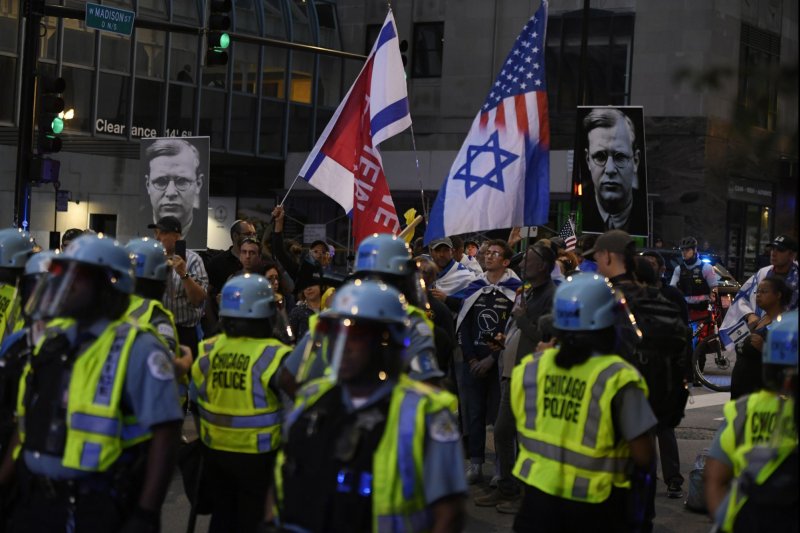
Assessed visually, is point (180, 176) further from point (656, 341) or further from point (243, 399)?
point (243, 399)

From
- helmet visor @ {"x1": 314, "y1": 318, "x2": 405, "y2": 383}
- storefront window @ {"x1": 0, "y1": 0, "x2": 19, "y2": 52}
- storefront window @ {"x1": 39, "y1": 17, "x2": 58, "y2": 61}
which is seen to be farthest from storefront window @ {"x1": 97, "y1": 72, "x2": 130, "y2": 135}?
helmet visor @ {"x1": 314, "y1": 318, "x2": 405, "y2": 383}

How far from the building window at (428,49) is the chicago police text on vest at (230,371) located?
1274 inches

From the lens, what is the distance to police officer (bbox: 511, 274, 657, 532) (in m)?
5.22

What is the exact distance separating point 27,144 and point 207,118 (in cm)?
1816

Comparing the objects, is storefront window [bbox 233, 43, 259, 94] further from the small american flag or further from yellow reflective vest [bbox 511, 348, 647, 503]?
yellow reflective vest [bbox 511, 348, 647, 503]

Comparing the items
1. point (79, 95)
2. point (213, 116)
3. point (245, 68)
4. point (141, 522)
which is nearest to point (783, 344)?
point (141, 522)

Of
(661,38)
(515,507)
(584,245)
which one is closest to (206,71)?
(661,38)

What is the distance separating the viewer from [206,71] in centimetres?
3422

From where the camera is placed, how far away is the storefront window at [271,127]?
119 feet

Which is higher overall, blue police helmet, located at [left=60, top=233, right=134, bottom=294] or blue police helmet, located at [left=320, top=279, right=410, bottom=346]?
blue police helmet, located at [left=60, top=233, right=134, bottom=294]

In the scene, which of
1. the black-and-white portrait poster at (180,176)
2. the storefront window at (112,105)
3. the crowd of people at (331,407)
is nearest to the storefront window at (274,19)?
the storefront window at (112,105)

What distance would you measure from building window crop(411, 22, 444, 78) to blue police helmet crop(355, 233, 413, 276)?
32.0m

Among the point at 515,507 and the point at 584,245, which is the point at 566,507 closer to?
the point at 515,507

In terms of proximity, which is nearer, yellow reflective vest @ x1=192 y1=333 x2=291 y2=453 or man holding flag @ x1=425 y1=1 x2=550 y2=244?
yellow reflective vest @ x1=192 y1=333 x2=291 y2=453
